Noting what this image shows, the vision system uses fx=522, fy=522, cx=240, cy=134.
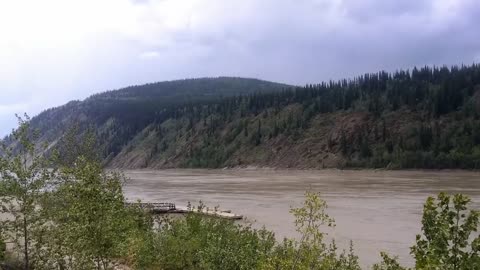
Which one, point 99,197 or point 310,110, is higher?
point 310,110

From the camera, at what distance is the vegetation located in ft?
21.7

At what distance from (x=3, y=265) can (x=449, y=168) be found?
107218 millimetres

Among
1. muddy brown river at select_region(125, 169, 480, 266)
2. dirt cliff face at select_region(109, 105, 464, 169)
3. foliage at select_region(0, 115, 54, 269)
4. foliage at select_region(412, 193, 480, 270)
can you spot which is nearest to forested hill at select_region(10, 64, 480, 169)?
dirt cliff face at select_region(109, 105, 464, 169)

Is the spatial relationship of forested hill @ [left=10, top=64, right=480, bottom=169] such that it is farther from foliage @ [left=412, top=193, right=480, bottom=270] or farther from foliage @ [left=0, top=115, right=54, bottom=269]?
foliage @ [left=412, top=193, right=480, bottom=270]

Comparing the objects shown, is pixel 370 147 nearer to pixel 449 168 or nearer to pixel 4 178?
pixel 449 168

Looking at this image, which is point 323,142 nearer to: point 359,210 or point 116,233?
point 359,210

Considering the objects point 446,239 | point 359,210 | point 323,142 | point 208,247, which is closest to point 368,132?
point 323,142

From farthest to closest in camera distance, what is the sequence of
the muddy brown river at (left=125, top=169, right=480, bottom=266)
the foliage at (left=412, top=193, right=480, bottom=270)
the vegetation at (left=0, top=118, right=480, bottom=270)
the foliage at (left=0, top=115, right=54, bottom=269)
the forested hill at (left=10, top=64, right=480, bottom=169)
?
1. the forested hill at (left=10, top=64, right=480, bottom=169)
2. the muddy brown river at (left=125, top=169, right=480, bottom=266)
3. the foliage at (left=0, top=115, right=54, bottom=269)
4. the vegetation at (left=0, top=118, right=480, bottom=270)
5. the foliage at (left=412, top=193, right=480, bottom=270)

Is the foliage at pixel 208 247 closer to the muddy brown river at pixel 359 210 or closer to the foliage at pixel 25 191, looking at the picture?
the foliage at pixel 25 191

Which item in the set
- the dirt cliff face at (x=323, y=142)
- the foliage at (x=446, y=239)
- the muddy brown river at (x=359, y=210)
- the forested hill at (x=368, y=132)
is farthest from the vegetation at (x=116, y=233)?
the dirt cliff face at (x=323, y=142)

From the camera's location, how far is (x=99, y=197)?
35.7ft

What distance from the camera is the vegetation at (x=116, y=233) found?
6613 mm

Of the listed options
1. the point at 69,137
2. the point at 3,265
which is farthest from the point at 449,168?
the point at 3,265

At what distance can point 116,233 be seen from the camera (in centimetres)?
1163
